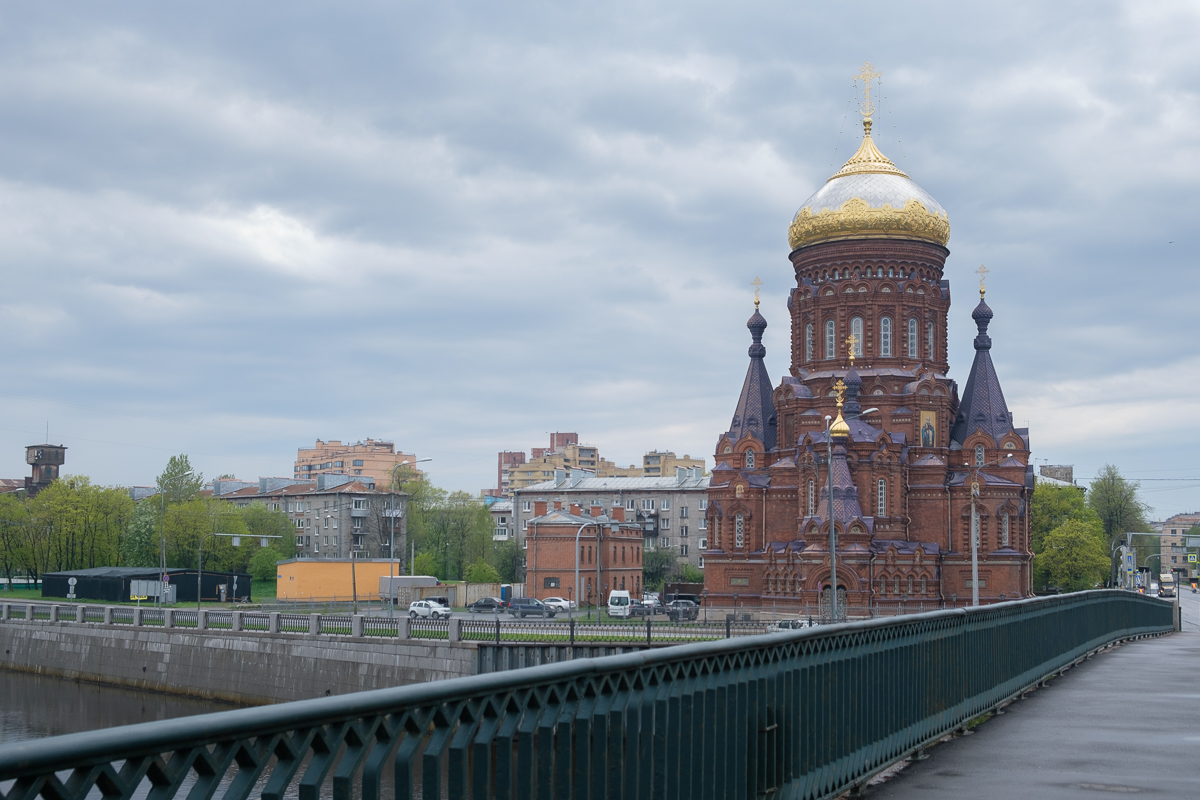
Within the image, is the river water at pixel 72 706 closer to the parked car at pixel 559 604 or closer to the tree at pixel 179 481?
the parked car at pixel 559 604

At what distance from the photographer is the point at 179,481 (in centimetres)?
8919

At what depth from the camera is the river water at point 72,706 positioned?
1358 inches

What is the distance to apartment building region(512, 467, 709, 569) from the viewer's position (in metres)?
93.8

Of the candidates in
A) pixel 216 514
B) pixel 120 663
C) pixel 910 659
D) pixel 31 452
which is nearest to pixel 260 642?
pixel 120 663

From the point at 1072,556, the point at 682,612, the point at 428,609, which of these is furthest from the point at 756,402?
the point at 1072,556

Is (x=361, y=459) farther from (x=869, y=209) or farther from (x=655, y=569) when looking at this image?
(x=869, y=209)

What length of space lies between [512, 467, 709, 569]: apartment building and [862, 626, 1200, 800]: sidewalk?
78170mm

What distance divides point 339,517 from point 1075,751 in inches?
3510

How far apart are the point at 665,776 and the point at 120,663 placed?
44016mm

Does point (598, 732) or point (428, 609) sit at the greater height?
point (598, 732)

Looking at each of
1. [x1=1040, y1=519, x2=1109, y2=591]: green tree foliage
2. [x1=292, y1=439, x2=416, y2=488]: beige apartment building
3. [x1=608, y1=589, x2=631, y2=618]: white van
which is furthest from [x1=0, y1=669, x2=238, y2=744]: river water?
[x1=292, y1=439, x2=416, y2=488]: beige apartment building

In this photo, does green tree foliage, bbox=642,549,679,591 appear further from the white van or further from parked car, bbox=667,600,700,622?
parked car, bbox=667,600,700,622

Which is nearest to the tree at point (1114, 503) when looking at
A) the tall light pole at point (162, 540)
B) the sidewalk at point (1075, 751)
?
the tall light pole at point (162, 540)

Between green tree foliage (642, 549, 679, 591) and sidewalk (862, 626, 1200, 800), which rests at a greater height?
sidewalk (862, 626, 1200, 800)
